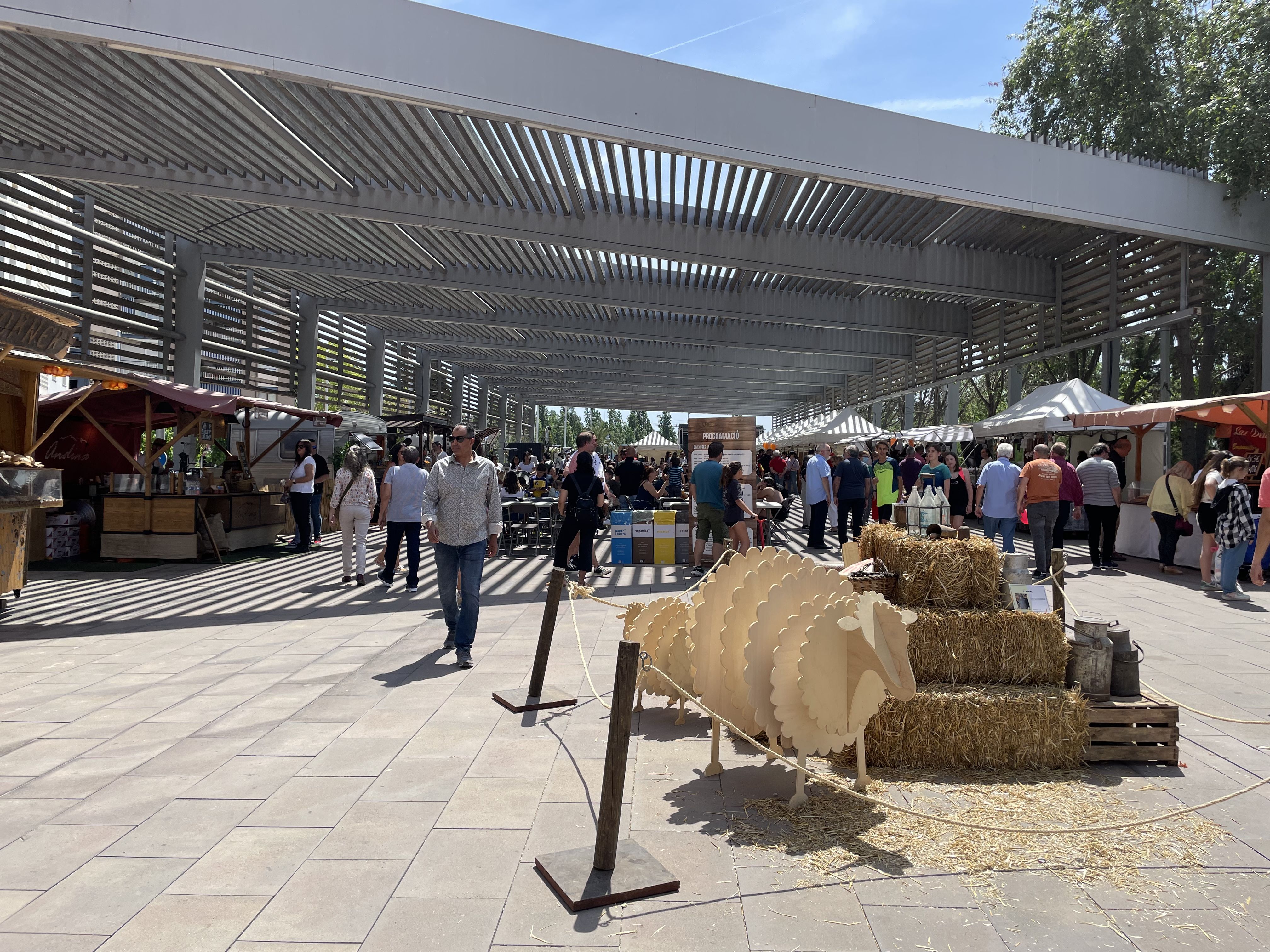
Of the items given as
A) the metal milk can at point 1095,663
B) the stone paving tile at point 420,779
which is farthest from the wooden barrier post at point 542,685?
the metal milk can at point 1095,663

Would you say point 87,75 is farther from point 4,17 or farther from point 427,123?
point 427,123

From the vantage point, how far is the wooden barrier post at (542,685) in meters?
5.15

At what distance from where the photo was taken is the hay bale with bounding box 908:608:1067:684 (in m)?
4.40

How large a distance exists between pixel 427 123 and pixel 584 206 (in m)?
3.60

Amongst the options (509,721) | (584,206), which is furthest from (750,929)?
(584,206)

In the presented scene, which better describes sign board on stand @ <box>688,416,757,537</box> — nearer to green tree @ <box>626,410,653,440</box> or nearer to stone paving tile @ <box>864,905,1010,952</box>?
stone paving tile @ <box>864,905,1010,952</box>

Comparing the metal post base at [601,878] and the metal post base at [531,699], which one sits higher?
the metal post base at [531,699]

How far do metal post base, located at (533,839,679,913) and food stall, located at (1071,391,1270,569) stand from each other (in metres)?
10.5

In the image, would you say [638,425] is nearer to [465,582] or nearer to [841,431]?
[841,431]

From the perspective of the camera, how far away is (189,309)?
17453 mm

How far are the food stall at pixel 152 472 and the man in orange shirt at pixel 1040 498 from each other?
10869 mm

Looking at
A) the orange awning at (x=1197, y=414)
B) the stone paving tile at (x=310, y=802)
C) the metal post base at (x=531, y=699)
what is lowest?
the stone paving tile at (x=310, y=802)

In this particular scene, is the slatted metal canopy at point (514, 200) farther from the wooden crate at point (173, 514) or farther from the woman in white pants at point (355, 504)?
the wooden crate at point (173, 514)

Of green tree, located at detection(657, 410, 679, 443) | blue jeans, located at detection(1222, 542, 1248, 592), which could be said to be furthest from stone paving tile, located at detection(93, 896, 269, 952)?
green tree, located at detection(657, 410, 679, 443)
